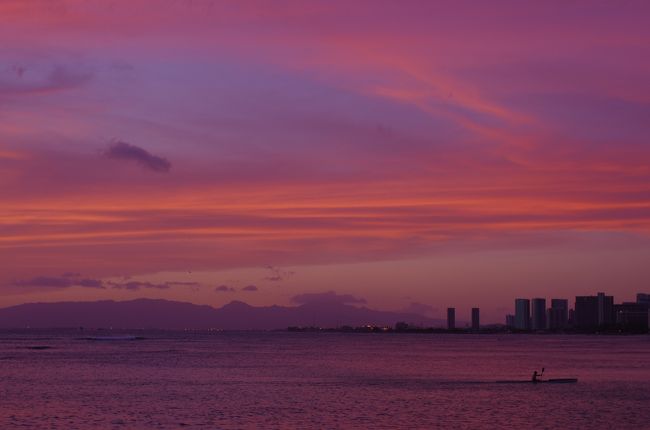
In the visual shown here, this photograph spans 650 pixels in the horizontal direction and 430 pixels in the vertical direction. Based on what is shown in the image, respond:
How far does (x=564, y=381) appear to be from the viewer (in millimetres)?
92062

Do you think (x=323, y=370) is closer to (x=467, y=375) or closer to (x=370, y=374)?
(x=370, y=374)

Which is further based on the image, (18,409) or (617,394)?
(617,394)

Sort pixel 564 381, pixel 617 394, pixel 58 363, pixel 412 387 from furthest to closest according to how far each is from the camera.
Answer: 1. pixel 58 363
2. pixel 564 381
3. pixel 412 387
4. pixel 617 394

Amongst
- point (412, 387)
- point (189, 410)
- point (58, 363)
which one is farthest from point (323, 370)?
point (189, 410)

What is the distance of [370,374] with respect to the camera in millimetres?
103875

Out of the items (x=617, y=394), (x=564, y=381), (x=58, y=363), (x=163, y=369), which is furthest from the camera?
(x=58, y=363)

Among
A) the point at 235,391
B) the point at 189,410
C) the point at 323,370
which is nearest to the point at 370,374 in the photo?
the point at 323,370

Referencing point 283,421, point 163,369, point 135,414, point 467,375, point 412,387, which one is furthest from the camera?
point 163,369

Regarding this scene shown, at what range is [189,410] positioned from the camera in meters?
63.0

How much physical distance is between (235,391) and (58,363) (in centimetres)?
5702

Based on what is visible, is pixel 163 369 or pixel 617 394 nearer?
pixel 617 394

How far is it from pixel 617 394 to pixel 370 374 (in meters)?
32.9

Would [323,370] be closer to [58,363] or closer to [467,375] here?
[467,375]

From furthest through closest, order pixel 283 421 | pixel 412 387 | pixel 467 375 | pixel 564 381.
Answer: pixel 467 375, pixel 564 381, pixel 412 387, pixel 283 421
